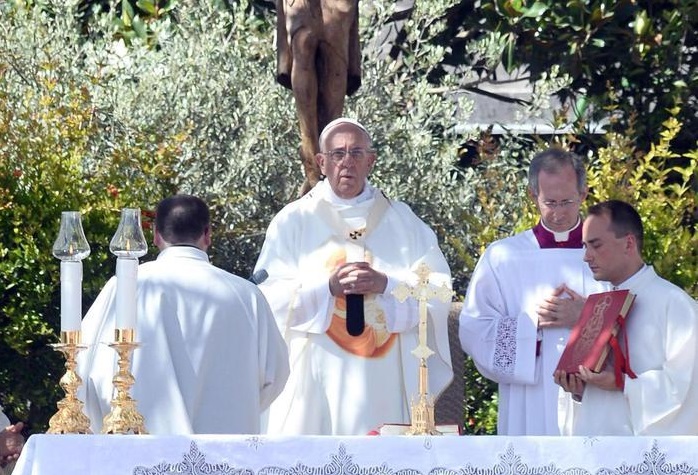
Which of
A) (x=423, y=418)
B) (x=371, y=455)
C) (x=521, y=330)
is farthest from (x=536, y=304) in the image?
(x=371, y=455)

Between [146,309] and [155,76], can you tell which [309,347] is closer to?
[146,309]

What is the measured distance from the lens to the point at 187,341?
625 centimetres

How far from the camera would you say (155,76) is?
34.0 ft

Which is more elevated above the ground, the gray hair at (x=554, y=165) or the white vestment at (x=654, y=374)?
the gray hair at (x=554, y=165)

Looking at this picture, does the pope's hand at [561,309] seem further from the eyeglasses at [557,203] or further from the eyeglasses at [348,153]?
the eyeglasses at [348,153]

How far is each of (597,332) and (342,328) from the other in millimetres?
1352

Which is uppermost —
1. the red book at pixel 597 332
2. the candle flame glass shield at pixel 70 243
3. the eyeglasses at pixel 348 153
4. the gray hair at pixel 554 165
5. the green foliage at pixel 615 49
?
the green foliage at pixel 615 49

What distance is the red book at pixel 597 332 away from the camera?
6117mm

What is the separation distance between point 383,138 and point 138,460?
5832mm

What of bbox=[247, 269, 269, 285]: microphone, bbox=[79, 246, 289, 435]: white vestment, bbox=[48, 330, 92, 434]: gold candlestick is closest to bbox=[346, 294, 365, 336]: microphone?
bbox=[247, 269, 269, 285]: microphone

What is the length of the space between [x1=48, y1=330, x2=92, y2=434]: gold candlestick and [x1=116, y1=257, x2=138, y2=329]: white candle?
13cm

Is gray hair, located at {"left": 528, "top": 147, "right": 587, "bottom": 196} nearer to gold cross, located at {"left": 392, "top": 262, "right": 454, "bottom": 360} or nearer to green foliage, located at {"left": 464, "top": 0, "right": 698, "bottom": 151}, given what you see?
gold cross, located at {"left": 392, "top": 262, "right": 454, "bottom": 360}

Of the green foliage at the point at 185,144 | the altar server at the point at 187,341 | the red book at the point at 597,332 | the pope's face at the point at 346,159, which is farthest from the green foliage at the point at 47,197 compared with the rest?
the red book at the point at 597,332

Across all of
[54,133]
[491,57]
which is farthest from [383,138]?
[54,133]
